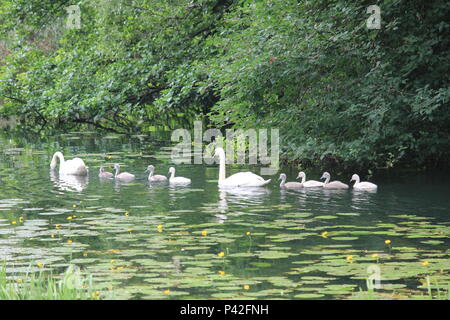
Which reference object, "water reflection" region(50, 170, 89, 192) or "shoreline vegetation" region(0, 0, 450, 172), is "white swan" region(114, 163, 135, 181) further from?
"shoreline vegetation" region(0, 0, 450, 172)

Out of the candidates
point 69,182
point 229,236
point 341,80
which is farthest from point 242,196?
point 229,236

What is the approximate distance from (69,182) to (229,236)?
23.1ft

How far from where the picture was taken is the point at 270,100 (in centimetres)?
1805

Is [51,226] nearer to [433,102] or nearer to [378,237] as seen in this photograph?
[378,237]

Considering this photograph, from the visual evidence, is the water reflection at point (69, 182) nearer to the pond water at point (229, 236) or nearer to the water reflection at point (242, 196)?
the pond water at point (229, 236)

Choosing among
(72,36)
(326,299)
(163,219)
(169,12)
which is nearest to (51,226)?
(163,219)

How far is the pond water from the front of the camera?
8281mm

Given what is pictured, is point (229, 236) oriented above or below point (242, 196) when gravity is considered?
below

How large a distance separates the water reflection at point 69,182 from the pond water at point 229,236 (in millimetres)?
27

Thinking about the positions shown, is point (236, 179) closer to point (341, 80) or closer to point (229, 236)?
point (341, 80)

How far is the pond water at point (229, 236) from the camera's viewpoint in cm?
828

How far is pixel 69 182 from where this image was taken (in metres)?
17.2

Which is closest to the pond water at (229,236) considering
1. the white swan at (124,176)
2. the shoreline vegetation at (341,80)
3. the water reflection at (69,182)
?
the water reflection at (69,182)

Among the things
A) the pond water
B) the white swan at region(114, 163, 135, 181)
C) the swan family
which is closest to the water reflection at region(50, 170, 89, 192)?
the pond water
